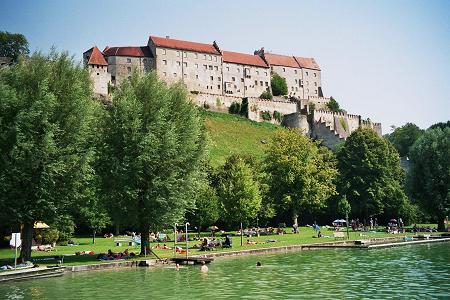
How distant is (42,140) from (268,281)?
17412 millimetres

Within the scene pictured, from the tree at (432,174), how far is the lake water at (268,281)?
96.5 ft

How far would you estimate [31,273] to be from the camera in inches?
1194

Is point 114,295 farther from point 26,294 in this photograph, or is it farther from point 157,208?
Result: point 157,208

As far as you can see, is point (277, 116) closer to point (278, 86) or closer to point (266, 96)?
point (266, 96)

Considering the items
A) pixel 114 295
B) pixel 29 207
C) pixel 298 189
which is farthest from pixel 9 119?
pixel 298 189

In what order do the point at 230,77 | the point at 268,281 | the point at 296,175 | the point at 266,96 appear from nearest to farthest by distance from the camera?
the point at 268,281 → the point at 296,175 → the point at 266,96 → the point at 230,77

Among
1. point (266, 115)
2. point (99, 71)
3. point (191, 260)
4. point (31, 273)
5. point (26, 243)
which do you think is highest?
point (99, 71)

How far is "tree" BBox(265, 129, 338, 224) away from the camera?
68062mm

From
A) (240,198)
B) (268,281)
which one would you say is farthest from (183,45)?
(268,281)

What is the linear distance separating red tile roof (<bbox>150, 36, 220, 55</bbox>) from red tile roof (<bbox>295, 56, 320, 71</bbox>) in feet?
120

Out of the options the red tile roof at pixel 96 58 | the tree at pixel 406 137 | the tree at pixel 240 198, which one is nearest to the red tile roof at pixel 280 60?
the tree at pixel 406 137

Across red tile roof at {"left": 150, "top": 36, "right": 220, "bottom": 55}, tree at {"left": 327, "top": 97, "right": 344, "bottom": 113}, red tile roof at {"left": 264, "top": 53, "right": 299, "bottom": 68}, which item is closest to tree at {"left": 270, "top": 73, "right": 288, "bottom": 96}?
red tile roof at {"left": 264, "top": 53, "right": 299, "bottom": 68}

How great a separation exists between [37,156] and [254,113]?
111 m

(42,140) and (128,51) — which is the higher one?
(128,51)
